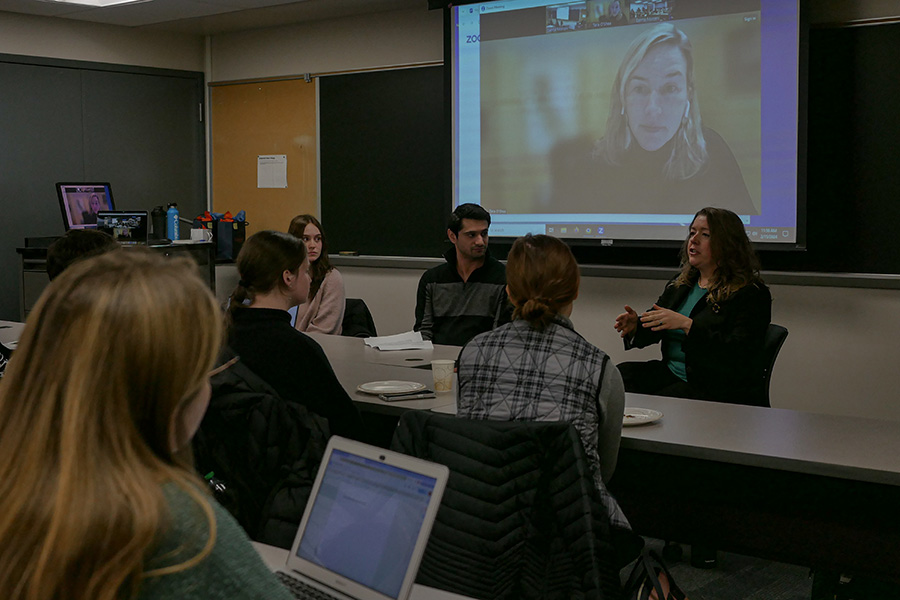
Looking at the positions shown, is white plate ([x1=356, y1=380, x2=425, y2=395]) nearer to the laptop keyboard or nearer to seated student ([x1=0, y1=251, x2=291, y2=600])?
the laptop keyboard

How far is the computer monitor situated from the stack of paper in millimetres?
2797

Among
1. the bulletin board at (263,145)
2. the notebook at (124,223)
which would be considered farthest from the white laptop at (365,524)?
the bulletin board at (263,145)

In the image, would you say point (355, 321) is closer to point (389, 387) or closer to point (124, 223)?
point (389, 387)

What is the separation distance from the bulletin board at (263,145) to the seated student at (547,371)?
4313mm

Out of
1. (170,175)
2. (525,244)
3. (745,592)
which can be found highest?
(170,175)

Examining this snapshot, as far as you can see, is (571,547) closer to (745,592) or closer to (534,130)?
(745,592)

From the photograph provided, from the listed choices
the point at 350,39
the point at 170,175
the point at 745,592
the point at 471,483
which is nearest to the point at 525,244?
the point at 471,483

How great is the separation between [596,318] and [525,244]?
2831 mm

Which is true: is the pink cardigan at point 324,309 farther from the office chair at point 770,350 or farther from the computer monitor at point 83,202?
the computer monitor at point 83,202

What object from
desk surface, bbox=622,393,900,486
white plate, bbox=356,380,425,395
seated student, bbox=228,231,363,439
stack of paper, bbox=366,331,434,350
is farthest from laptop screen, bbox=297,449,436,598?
stack of paper, bbox=366,331,434,350

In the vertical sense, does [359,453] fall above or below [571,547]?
above

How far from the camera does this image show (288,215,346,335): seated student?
438cm

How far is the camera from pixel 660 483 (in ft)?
8.51

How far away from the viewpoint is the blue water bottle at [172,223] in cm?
603
